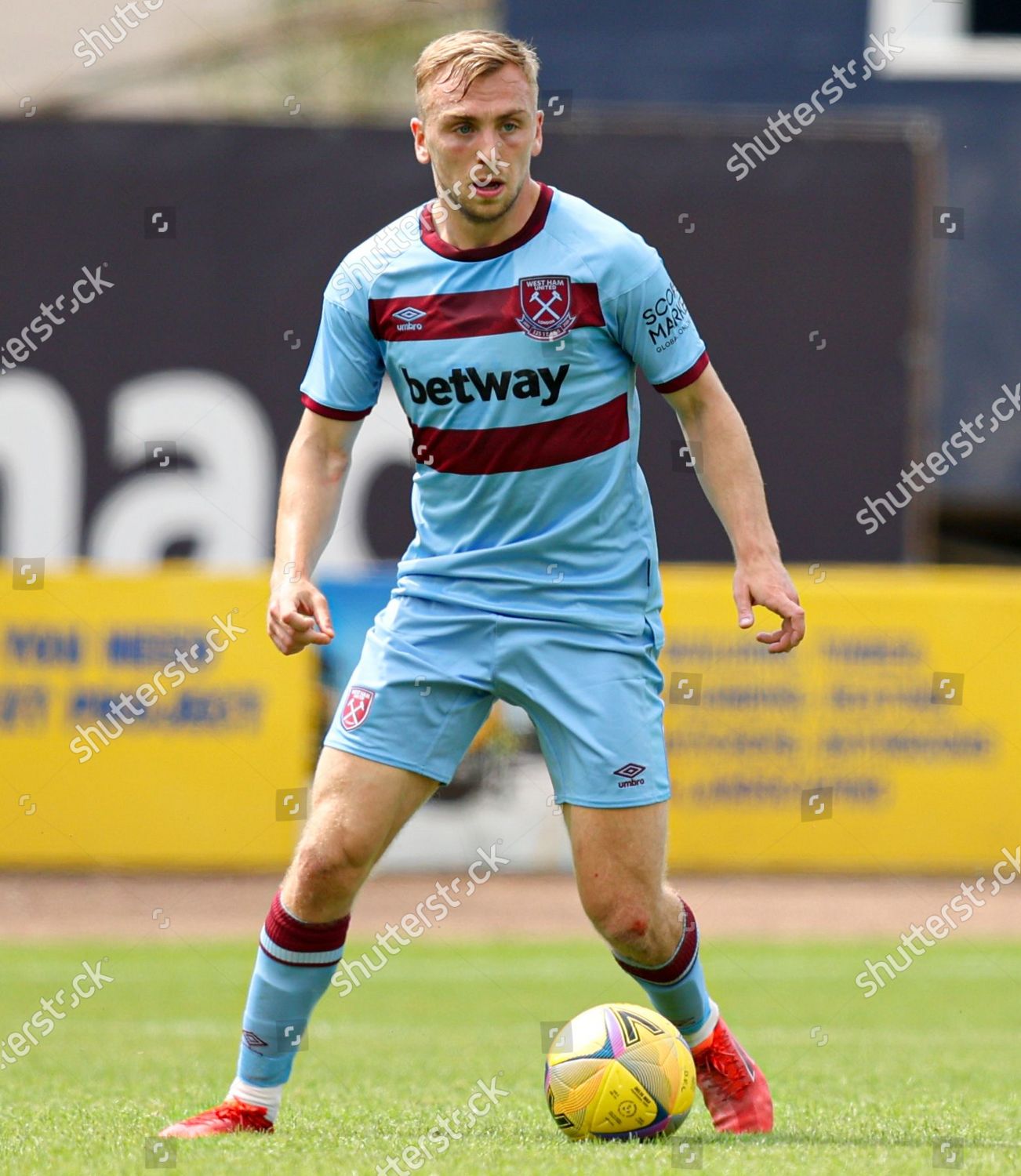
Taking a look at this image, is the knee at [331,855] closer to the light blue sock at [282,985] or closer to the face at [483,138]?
the light blue sock at [282,985]

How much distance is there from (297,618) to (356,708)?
345 mm

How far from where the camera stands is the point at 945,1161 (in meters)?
4.41

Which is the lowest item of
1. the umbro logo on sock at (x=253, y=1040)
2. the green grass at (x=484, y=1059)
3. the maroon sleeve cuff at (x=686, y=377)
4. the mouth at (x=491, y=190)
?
the green grass at (x=484, y=1059)

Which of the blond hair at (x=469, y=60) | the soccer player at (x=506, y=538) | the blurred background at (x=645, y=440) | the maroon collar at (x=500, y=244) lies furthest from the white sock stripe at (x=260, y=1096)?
the blurred background at (x=645, y=440)

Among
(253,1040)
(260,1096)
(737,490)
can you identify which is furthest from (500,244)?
(260,1096)

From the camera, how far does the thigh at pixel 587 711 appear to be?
486 cm

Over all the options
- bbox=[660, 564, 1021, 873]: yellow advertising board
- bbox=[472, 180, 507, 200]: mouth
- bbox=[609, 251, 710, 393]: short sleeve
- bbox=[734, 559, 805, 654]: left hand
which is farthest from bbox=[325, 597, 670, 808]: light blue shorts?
bbox=[660, 564, 1021, 873]: yellow advertising board

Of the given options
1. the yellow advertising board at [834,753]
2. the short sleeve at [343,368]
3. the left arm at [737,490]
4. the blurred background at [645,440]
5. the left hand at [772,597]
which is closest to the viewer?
the left hand at [772,597]

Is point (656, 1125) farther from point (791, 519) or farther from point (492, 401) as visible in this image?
point (791, 519)

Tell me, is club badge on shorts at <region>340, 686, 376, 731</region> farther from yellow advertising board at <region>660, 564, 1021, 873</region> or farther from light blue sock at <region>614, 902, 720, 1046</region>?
yellow advertising board at <region>660, 564, 1021, 873</region>

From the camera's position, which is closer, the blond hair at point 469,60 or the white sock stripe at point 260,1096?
the blond hair at point 469,60

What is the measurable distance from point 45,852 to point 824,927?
18.9 feet

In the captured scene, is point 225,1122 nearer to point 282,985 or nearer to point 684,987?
point 282,985

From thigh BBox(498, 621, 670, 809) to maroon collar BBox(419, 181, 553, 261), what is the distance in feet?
3.11
